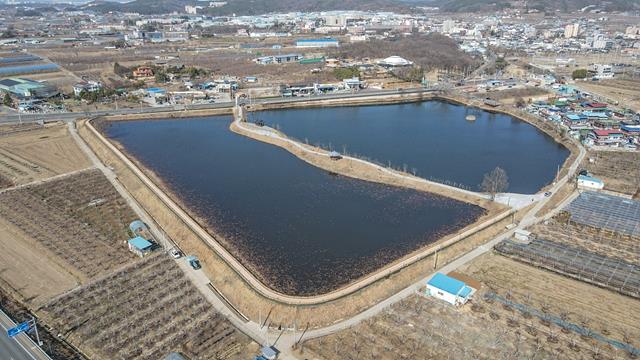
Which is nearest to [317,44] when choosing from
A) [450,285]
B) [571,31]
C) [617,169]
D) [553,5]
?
[571,31]

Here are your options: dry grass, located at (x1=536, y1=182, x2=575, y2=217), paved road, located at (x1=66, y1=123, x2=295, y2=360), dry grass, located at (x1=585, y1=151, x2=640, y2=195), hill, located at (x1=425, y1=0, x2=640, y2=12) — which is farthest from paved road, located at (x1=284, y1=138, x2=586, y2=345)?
hill, located at (x1=425, y1=0, x2=640, y2=12)

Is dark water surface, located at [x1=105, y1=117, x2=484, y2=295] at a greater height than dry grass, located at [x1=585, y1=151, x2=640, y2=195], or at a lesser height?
lesser

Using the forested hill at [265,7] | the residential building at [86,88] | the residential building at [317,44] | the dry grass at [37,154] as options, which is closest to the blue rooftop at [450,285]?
the dry grass at [37,154]

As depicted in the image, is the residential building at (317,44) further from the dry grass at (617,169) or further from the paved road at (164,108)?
the dry grass at (617,169)

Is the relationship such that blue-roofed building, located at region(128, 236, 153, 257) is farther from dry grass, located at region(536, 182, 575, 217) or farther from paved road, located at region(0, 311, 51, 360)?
dry grass, located at region(536, 182, 575, 217)

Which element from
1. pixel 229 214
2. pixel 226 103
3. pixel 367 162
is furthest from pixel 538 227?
pixel 226 103

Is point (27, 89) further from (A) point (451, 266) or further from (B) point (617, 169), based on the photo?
(B) point (617, 169)
